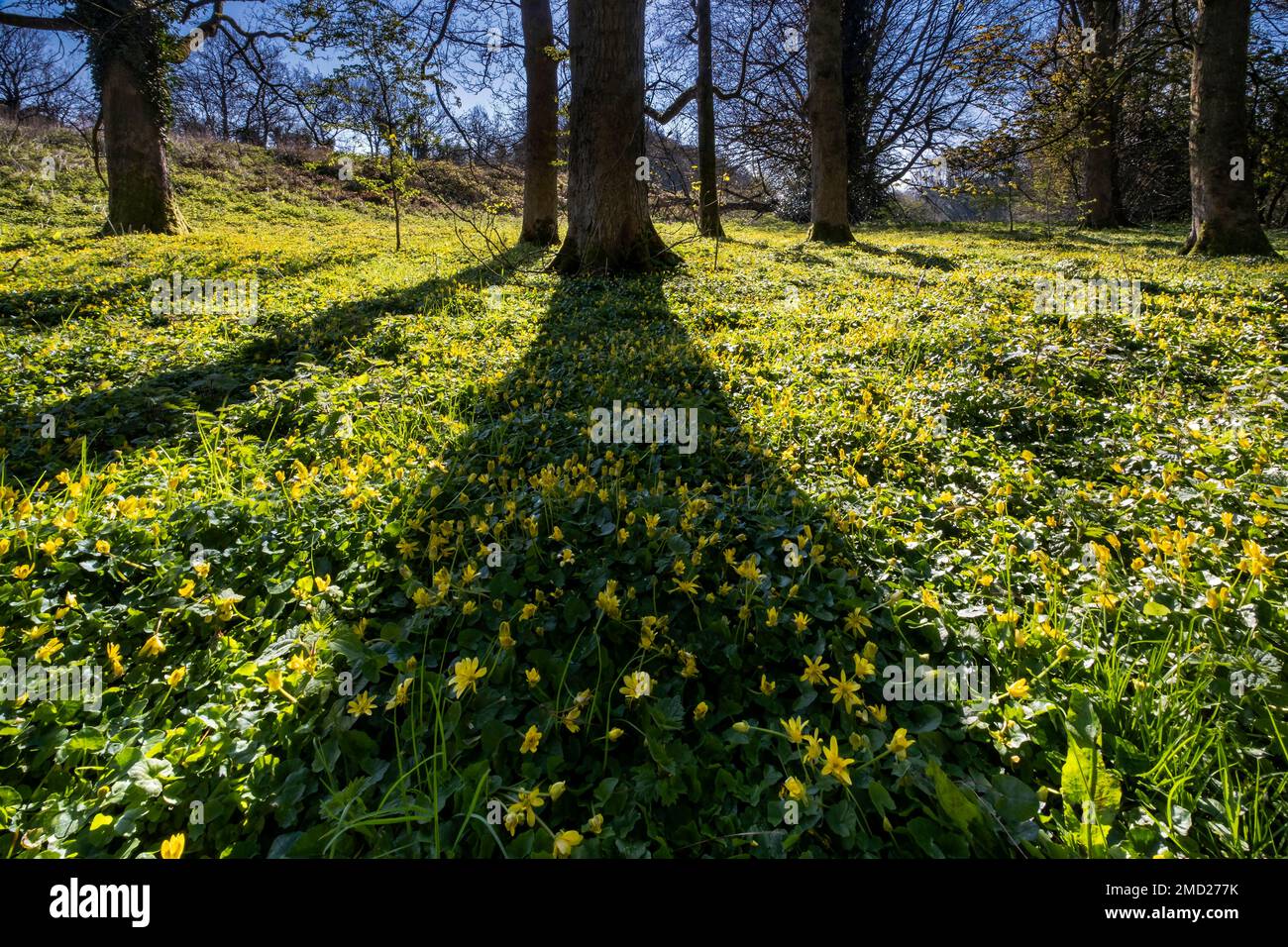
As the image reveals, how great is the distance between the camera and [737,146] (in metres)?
22.7

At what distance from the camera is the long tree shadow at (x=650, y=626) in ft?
5.33

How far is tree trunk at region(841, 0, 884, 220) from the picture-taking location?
21219 millimetres

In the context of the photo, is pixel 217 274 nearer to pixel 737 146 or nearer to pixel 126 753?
pixel 126 753

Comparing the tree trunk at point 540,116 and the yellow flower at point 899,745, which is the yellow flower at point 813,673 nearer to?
the yellow flower at point 899,745

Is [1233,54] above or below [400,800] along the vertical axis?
above

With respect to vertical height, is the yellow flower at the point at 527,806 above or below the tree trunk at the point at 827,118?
below

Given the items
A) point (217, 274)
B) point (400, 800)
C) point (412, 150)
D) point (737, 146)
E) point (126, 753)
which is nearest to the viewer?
point (400, 800)

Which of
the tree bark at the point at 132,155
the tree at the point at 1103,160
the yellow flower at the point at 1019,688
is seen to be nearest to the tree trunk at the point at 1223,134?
the tree at the point at 1103,160

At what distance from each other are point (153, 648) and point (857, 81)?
86.6 ft

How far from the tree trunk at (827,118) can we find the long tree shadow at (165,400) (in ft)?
37.3

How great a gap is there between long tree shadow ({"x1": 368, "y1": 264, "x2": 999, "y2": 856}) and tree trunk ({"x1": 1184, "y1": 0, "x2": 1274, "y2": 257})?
11300 millimetres
